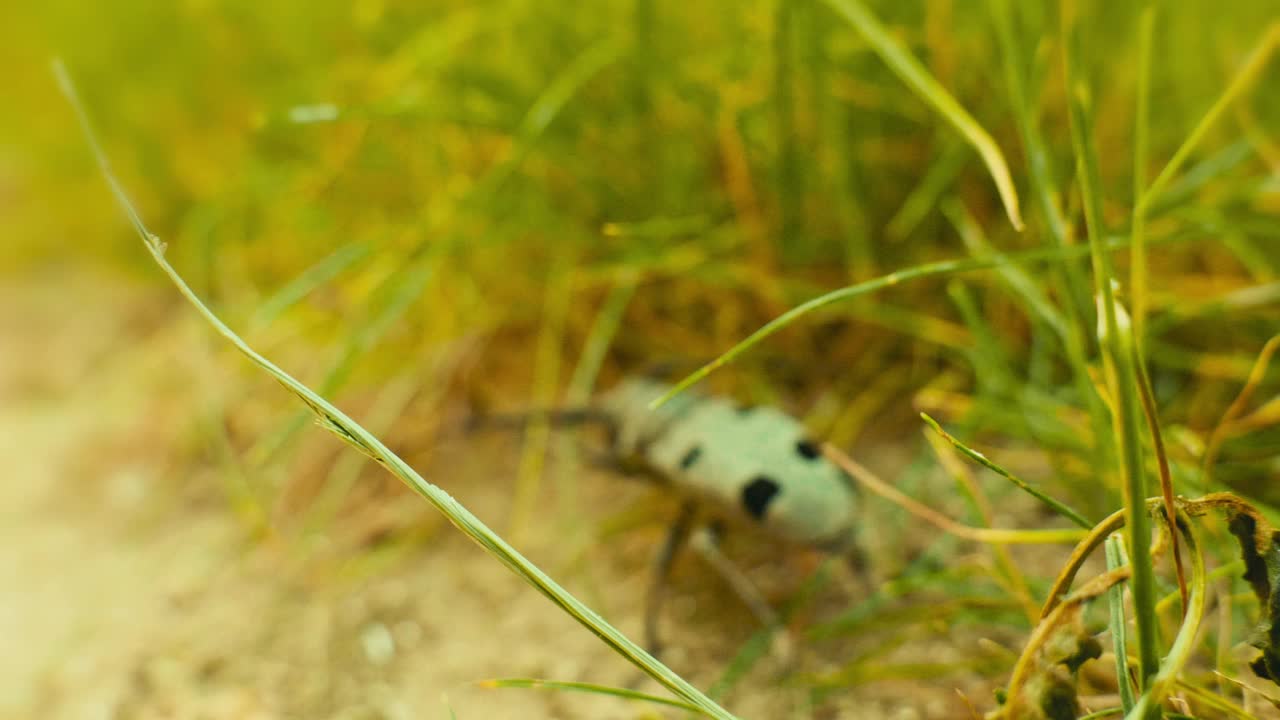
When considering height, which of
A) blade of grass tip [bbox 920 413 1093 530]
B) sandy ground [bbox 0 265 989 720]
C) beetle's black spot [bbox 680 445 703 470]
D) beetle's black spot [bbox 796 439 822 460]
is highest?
blade of grass tip [bbox 920 413 1093 530]

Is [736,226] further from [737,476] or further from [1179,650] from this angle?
[1179,650]

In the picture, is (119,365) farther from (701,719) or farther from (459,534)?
(701,719)

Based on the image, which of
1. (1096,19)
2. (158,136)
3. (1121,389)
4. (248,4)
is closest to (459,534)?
(1121,389)

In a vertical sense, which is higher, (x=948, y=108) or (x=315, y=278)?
(x=948, y=108)

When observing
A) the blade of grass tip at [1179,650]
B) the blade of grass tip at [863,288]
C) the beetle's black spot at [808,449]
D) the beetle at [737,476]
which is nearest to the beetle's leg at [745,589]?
the beetle at [737,476]

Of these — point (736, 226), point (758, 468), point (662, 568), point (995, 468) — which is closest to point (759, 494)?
point (758, 468)

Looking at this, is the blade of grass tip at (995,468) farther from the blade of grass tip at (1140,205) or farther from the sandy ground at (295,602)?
the sandy ground at (295,602)

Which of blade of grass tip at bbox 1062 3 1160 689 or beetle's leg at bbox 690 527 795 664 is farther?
beetle's leg at bbox 690 527 795 664

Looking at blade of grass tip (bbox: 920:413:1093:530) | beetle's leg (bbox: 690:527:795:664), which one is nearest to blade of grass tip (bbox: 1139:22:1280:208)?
Answer: blade of grass tip (bbox: 920:413:1093:530)

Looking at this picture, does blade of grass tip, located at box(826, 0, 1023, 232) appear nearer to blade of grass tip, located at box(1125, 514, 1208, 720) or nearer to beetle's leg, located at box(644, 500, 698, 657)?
blade of grass tip, located at box(1125, 514, 1208, 720)
